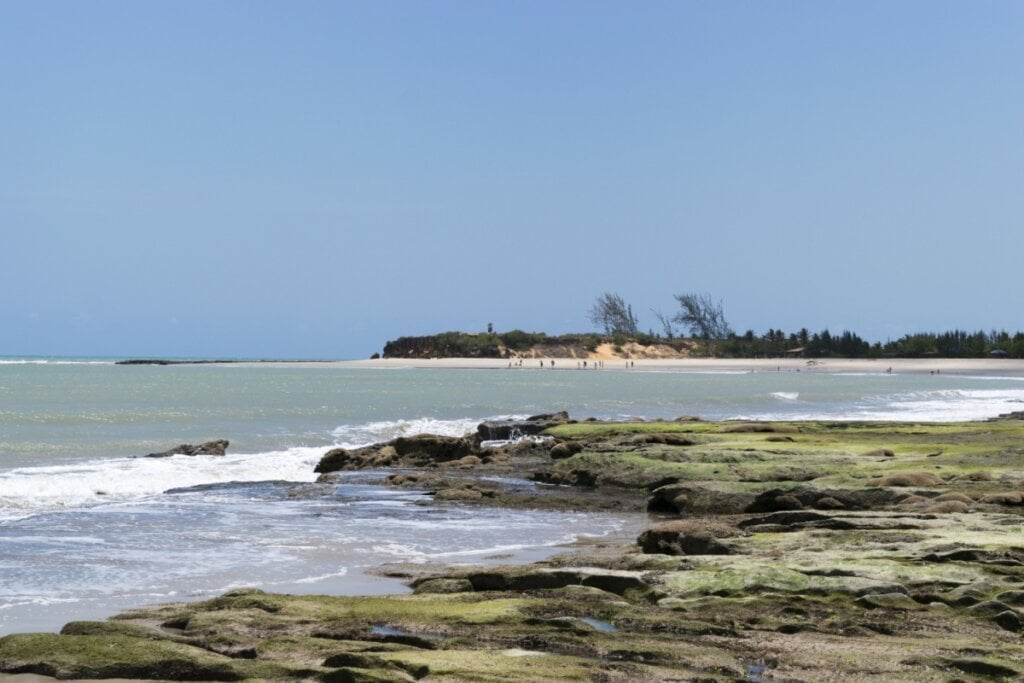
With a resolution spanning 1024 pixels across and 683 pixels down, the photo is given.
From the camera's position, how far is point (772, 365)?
130m

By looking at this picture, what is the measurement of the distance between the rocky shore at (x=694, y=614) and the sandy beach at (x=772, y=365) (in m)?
98.6

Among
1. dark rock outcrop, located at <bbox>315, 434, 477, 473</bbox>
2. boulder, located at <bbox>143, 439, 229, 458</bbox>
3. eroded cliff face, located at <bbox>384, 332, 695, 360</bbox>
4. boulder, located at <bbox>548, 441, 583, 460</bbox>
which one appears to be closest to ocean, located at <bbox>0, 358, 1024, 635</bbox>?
boulder, located at <bbox>143, 439, 229, 458</bbox>

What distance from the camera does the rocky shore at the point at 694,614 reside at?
7.93 metres

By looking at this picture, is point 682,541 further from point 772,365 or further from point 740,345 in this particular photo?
point 740,345

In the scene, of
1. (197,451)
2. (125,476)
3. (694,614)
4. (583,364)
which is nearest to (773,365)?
(583,364)

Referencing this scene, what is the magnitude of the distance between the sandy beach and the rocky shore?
98.6 meters

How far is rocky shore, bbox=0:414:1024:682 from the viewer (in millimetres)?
7926

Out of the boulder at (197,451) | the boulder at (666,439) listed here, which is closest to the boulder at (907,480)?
the boulder at (666,439)

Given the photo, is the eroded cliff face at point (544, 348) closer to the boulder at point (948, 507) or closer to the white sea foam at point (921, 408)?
the white sea foam at point (921, 408)

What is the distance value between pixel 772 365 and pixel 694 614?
123 metres

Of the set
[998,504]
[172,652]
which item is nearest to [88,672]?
[172,652]

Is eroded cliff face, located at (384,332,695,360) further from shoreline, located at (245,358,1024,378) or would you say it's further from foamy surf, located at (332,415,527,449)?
foamy surf, located at (332,415,527,449)

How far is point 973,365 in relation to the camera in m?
119

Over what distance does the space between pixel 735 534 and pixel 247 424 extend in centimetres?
3304
